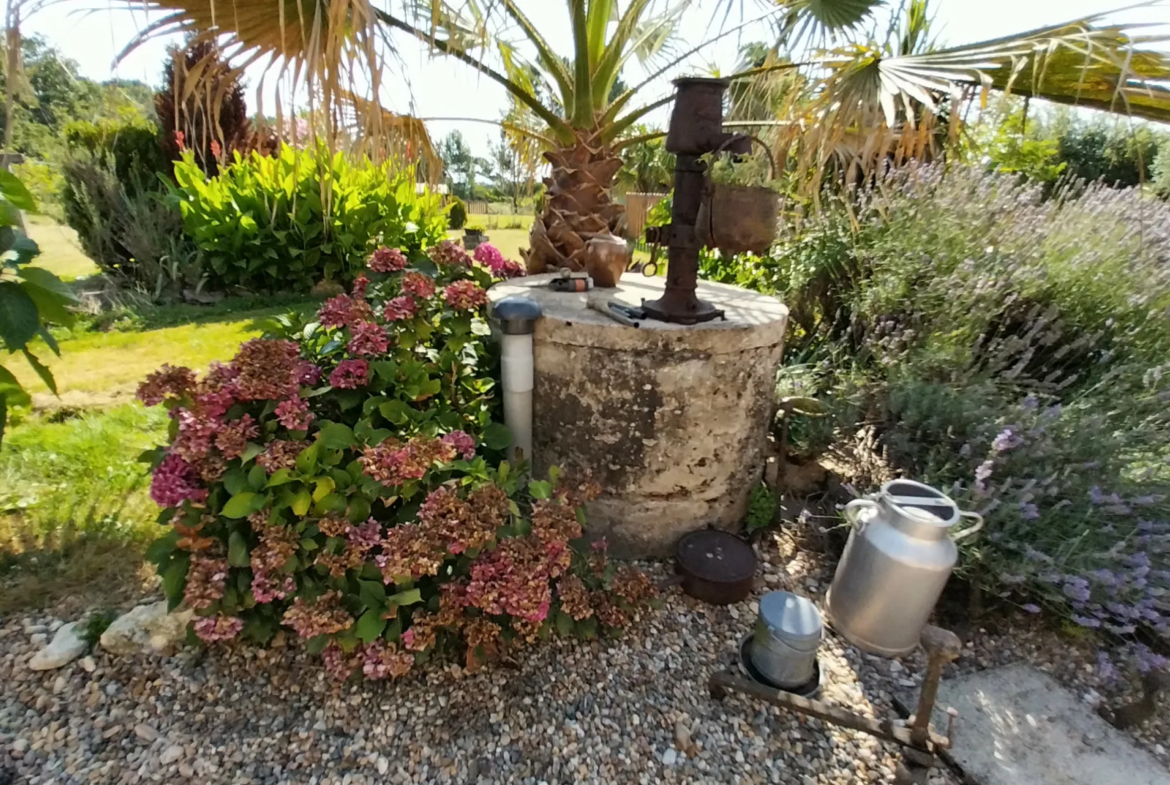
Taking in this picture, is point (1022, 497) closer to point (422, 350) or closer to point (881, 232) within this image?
point (881, 232)

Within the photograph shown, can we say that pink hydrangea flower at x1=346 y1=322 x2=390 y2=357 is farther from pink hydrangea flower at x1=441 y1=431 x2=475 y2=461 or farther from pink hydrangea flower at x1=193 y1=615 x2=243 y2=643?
pink hydrangea flower at x1=193 y1=615 x2=243 y2=643

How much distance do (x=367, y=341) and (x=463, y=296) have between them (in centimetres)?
37

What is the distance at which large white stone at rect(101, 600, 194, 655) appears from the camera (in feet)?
5.92

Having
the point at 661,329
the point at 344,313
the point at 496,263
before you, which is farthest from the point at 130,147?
the point at 661,329

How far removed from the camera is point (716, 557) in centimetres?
230

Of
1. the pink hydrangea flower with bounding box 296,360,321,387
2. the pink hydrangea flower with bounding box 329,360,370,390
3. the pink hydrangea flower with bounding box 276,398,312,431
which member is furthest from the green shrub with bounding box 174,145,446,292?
the pink hydrangea flower with bounding box 276,398,312,431

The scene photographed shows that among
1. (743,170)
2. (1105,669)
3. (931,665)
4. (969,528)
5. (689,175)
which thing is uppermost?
(743,170)

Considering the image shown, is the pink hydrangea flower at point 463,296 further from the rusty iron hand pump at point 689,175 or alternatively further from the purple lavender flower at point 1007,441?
the purple lavender flower at point 1007,441

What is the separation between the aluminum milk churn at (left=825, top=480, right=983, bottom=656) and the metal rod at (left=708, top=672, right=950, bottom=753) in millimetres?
425

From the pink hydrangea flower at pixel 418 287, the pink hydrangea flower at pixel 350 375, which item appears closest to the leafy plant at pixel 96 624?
the pink hydrangea flower at pixel 350 375

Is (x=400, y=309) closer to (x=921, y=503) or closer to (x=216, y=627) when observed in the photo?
(x=216, y=627)

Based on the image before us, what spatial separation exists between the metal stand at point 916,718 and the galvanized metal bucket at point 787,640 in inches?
3.6

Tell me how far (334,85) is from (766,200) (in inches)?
61.7

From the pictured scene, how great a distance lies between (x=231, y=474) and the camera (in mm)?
1710
